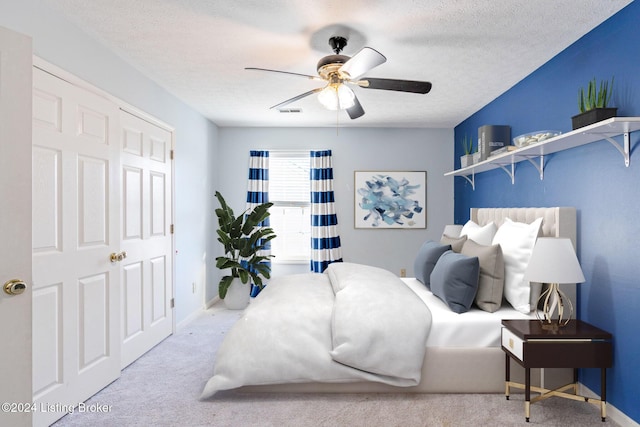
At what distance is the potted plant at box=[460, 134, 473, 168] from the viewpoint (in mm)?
4344

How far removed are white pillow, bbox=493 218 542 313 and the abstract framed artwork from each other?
8.64 feet

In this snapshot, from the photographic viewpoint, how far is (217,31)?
2.59 meters

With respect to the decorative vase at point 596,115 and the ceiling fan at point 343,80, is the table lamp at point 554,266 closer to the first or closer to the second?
the decorative vase at point 596,115

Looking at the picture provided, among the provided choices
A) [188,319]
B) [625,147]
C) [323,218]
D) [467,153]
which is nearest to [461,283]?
[625,147]

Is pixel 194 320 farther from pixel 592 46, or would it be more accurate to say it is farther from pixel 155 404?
pixel 592 46

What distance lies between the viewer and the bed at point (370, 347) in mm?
2504

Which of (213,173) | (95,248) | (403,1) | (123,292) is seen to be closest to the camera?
(403,1)

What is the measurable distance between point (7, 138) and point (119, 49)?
168 cm

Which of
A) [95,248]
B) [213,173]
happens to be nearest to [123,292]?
[95,248]

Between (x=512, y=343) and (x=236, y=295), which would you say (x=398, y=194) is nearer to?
(x=236, y=295)

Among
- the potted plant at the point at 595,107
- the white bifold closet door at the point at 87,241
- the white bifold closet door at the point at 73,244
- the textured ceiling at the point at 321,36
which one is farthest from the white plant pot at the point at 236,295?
the potted plant at the point at 595,107

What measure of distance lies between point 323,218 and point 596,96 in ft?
11.6

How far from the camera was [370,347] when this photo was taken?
249 centimetres

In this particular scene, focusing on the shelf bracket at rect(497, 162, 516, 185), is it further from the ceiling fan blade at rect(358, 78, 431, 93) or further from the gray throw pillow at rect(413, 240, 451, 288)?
the ceiling fan blade at rect(358, 78, 431, 93)
